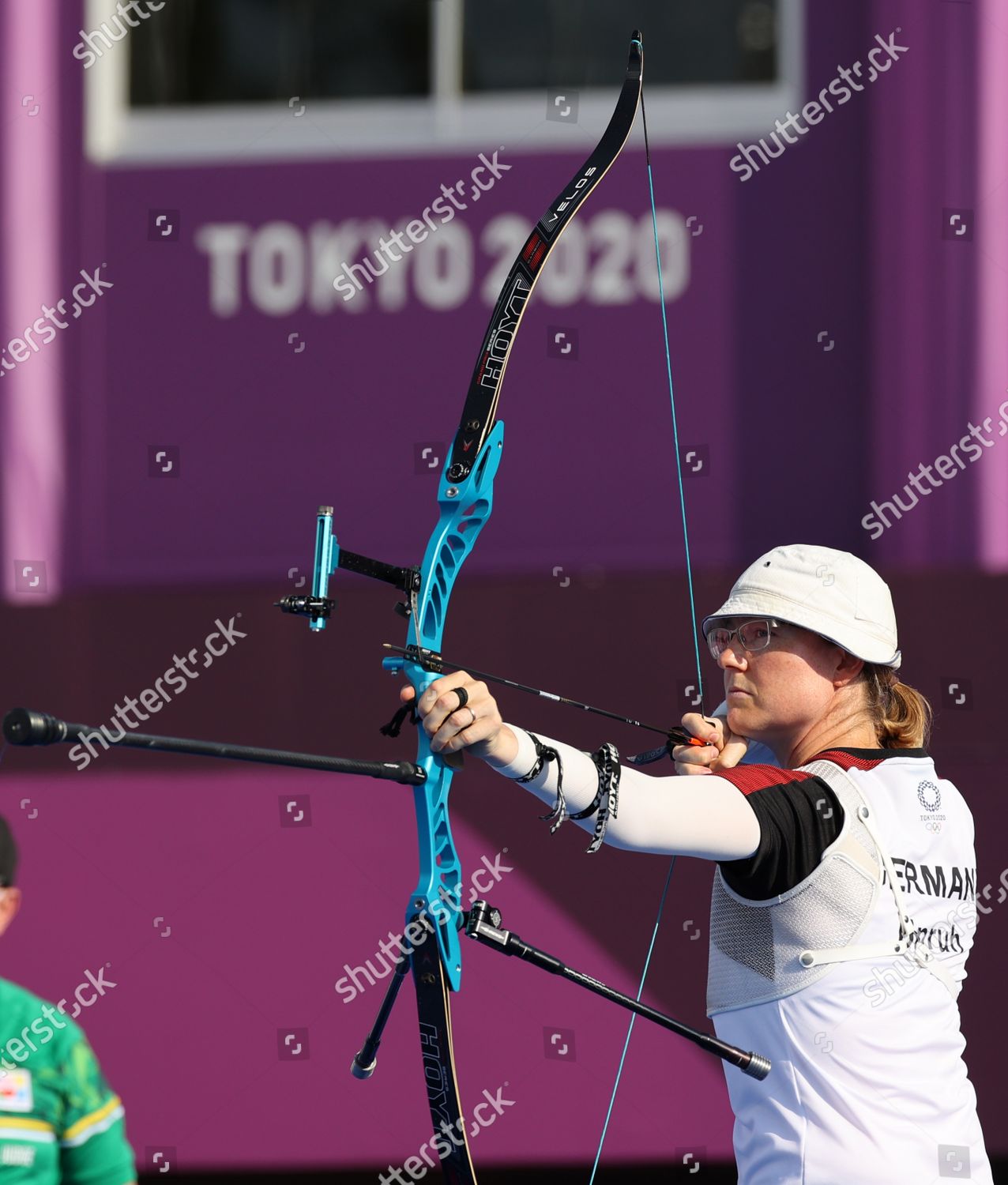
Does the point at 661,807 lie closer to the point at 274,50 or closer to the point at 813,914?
the point at 813,914

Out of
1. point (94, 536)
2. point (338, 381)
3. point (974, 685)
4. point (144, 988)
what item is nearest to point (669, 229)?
point (338, 381)

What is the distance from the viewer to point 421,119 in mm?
6000

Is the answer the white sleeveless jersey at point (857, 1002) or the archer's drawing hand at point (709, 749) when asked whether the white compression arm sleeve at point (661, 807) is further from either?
the archer's drawing hand at point (709, 749)

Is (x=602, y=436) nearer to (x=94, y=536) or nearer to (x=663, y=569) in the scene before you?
(x=663, y=569)

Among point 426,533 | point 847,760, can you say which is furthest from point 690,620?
point 847,760

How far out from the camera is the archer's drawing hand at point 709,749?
258cm

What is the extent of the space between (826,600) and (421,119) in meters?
4.06

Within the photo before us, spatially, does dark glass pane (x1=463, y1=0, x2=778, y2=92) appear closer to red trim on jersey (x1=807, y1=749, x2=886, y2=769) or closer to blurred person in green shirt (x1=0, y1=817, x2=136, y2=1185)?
red trim on jersey (x1=807, y1=749, x2=886, y2=769)

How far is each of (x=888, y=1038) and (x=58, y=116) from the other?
4.91 m

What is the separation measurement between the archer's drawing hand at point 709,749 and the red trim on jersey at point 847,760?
0.21 meters

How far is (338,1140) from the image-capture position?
16.2 feet

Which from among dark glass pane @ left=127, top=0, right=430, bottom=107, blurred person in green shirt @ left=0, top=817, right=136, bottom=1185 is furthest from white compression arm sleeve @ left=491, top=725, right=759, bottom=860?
dark glass pane @ left=127, top=0, right=430, bottom=107

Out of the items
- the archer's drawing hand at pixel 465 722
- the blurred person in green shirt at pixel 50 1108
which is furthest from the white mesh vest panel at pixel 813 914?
the blurred person in green shirt at pixel 50 1108

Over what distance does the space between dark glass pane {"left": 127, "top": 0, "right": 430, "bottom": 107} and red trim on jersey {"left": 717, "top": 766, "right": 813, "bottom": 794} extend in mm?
4480
